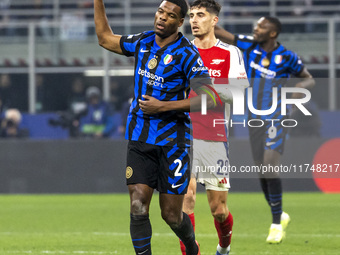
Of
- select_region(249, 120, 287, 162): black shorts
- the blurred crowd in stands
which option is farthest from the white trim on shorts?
the blurred crowd in stands

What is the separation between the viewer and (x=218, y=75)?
6.72 meters

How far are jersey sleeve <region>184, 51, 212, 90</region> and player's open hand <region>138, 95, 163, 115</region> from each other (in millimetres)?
309

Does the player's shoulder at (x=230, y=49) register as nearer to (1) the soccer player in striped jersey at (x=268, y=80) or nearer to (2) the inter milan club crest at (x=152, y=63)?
(2) the inter milan club crest at (x=152, y=63)

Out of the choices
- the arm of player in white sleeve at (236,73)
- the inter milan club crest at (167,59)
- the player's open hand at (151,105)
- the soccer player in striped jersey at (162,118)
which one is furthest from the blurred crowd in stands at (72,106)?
the player's open hand at (151,105)

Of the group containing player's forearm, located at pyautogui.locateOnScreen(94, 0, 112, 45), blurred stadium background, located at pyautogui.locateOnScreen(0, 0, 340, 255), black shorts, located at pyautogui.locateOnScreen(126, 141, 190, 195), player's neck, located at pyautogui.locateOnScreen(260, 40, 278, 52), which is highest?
player's forearm, located at pyautogui.locateOnScreen(94, 0, 112, 45)

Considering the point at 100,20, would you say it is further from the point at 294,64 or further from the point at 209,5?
the point at 294,64

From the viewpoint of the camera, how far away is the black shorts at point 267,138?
29.4ft

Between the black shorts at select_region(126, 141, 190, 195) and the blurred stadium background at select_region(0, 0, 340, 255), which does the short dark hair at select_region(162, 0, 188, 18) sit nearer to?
→ the black shorts at select_region(126, 141, 190, 195)

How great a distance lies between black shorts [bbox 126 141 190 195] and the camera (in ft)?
18.6

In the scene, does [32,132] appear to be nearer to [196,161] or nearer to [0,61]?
[0,61]

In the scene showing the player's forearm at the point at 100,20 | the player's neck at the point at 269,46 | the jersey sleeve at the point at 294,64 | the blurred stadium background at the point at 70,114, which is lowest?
the blurred stadium background at the point at 70,114

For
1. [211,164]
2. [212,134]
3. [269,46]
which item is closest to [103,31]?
[212,134]

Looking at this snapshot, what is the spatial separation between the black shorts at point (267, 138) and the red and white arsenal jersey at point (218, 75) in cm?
220

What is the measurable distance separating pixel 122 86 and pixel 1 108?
2.44 metres
